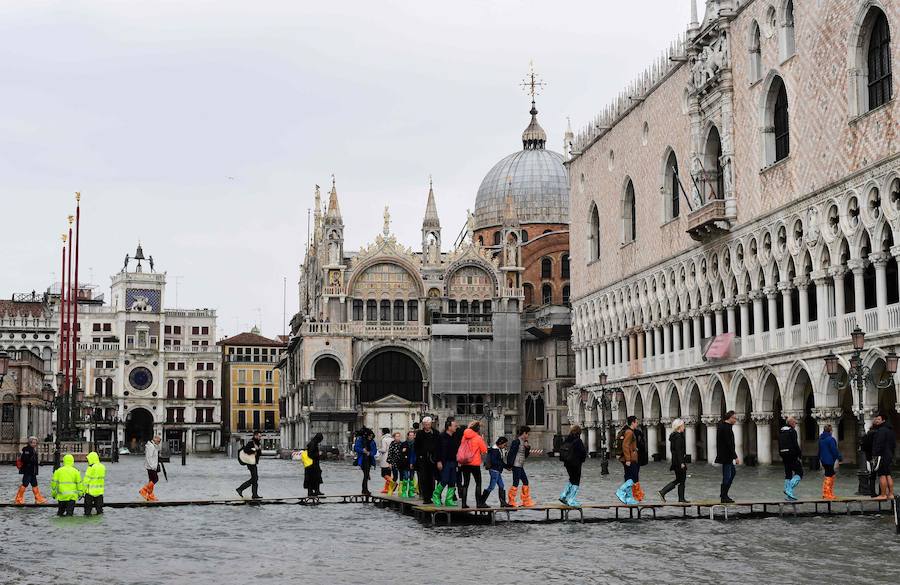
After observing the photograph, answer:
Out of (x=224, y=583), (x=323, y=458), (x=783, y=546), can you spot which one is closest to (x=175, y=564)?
(x=224, y=583)

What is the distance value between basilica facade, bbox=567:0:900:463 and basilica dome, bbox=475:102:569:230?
27032 mm

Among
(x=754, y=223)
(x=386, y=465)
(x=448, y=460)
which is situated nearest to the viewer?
(x=448, y=460)

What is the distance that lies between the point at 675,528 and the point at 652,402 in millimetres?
34841

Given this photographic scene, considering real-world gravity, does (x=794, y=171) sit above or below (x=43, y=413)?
above

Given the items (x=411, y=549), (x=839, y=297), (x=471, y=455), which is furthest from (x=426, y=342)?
(x=411, y=549)

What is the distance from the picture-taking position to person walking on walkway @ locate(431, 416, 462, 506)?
21781 mm

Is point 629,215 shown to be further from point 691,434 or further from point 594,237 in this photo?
point 691,434

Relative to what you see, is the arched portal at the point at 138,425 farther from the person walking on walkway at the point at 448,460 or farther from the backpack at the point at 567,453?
the backpack at the point at 567,453

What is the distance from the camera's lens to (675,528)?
18.8m

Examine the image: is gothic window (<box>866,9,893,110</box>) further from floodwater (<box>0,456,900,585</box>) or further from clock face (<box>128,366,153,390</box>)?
clock face (<box>128,366,153,390</box>)

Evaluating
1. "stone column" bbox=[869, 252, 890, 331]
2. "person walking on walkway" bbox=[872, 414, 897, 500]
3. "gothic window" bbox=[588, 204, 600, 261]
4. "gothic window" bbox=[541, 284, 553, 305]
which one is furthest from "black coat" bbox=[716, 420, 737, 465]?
"gothic window" bbox=[541, 284, 553, 305]

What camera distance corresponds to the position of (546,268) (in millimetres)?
85875

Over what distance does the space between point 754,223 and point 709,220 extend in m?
2.20

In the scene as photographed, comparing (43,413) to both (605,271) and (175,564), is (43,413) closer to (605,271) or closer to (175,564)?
(605,271)
